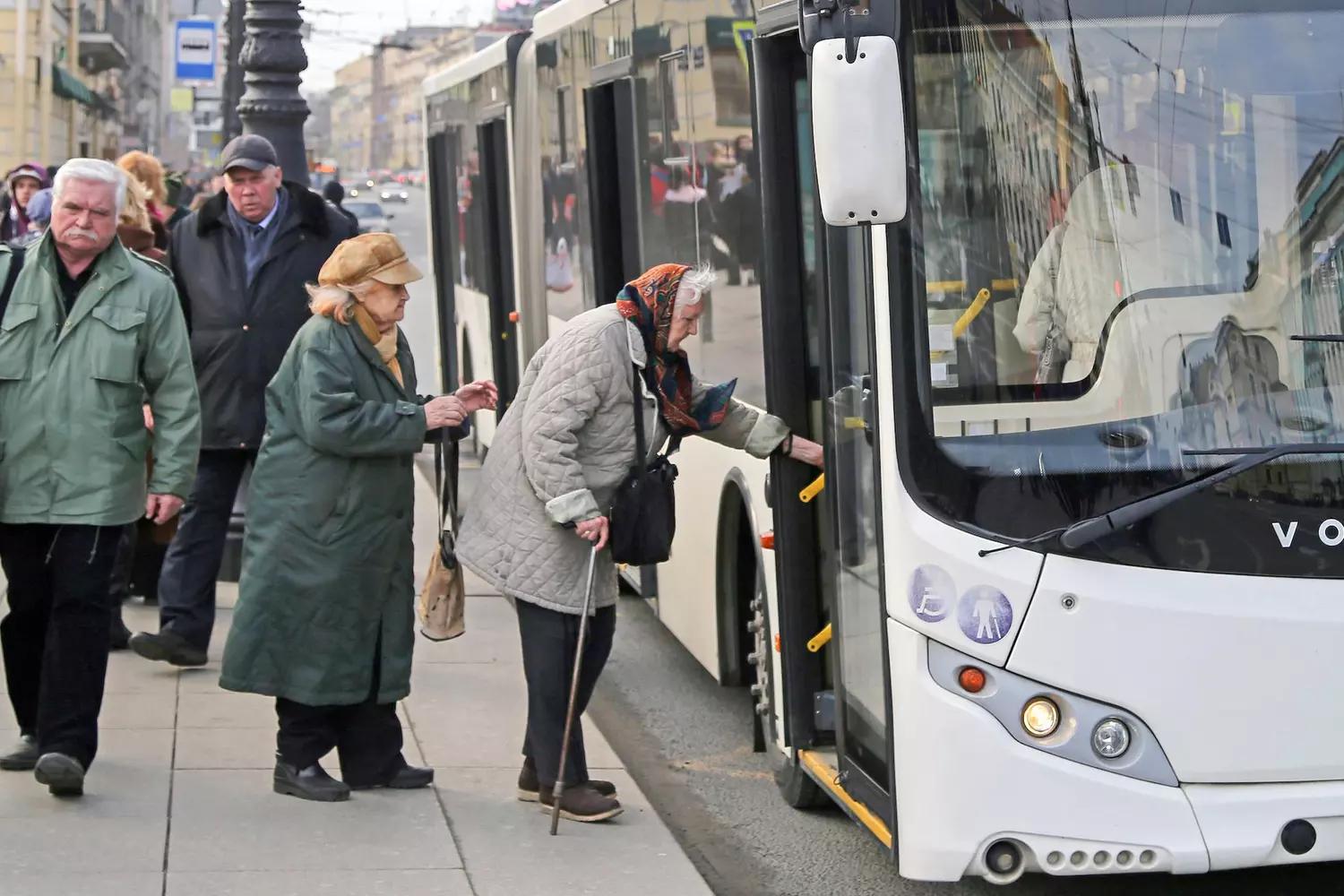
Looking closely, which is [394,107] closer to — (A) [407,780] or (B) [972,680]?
(A) [407,780]

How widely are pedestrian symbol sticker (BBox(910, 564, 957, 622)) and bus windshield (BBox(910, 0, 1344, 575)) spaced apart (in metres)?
0.13

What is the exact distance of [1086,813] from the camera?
15.2 ft

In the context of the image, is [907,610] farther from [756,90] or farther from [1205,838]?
[756,90]

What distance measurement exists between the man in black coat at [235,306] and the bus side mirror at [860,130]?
397 cm

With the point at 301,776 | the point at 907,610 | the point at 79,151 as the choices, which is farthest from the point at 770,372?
the point at 79,151

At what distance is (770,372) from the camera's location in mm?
6082

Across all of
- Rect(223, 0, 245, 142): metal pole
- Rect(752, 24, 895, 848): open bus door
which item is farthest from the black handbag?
Rect(223, 0, 245, 142): metal pole

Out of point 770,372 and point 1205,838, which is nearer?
point 1205,838

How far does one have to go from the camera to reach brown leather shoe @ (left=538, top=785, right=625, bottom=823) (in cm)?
620

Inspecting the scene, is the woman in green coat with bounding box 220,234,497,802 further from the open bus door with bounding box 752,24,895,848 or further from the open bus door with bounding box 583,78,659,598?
the open bus door with bounding box 583,78,659,598

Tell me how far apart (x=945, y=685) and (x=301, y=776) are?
243 cm

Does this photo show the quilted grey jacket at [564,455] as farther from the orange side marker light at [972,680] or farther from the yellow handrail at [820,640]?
the orange side marker light at [972,680]

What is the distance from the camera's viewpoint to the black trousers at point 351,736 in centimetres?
632

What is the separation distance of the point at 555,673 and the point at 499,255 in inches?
307
